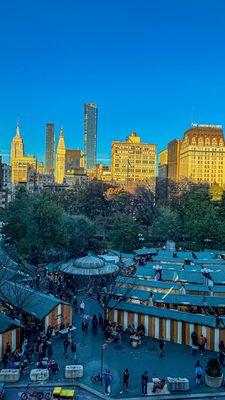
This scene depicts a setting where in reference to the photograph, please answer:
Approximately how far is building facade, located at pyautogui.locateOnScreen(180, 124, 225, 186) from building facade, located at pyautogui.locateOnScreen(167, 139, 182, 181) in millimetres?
11486

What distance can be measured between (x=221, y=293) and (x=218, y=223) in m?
21.3

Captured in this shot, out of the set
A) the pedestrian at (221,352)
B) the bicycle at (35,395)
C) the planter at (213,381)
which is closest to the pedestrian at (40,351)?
the bicycle at (35,395)

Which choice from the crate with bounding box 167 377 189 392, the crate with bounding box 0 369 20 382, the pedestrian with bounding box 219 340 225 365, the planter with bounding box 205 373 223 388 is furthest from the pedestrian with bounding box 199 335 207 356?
the crate with bounding box 0 369 20 382

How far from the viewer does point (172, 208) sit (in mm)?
71500

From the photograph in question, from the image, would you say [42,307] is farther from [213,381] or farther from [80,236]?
[80,236]

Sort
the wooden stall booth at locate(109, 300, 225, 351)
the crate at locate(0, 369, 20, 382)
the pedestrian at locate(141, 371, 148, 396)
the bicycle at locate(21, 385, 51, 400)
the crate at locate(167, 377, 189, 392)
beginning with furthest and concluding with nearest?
the wooden stall booth at locate(109, 300, 225, 351), the crate at locate(0, 369, 20, 382), the crate at locate(167, 377, 189, 392), the pedestrian at locate(141, 371, 148, 396), the bicycle at locate(21, 385, 51, 400)

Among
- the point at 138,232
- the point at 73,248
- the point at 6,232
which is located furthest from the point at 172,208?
the point at 6,232

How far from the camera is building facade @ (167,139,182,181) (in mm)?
153050

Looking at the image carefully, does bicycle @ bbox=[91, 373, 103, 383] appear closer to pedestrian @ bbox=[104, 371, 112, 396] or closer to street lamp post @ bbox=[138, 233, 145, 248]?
pedestrian @ bbox=[104, 371, 112, 396]

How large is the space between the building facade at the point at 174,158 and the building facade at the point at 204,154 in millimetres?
11486

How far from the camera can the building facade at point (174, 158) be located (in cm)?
15305

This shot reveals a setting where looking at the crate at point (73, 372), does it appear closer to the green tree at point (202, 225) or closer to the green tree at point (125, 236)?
the green tree at point (125, 236)

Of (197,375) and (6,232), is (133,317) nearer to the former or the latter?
(197,375)

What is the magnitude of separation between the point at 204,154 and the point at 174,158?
24.8 m
